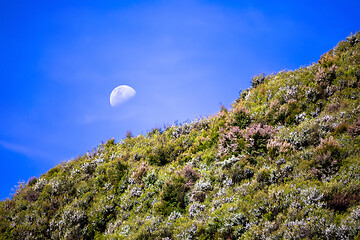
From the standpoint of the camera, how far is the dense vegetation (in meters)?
6.81

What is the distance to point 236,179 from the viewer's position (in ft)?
31.1

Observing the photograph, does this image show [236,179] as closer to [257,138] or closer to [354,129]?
[257,138]

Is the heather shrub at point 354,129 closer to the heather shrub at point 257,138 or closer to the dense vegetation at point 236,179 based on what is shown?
the dense vegetation at point 236,179

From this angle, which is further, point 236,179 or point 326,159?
point 236,179

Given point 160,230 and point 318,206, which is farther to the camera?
point 160,230

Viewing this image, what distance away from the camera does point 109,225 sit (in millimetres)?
11156

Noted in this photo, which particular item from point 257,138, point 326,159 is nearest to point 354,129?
point 326,159

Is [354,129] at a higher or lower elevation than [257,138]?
lower

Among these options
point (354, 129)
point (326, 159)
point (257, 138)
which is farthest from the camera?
point (257, 138)

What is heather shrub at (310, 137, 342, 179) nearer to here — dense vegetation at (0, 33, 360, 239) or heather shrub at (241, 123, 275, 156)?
dense vegetation at (0, 33, 360, 239)

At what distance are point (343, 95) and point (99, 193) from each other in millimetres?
12718

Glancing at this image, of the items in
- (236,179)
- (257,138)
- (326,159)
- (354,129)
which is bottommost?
(326,159)

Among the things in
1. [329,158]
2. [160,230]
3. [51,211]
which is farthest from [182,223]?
[51,211]

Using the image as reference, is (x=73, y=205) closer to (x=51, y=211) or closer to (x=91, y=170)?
(x=51, y=211)
